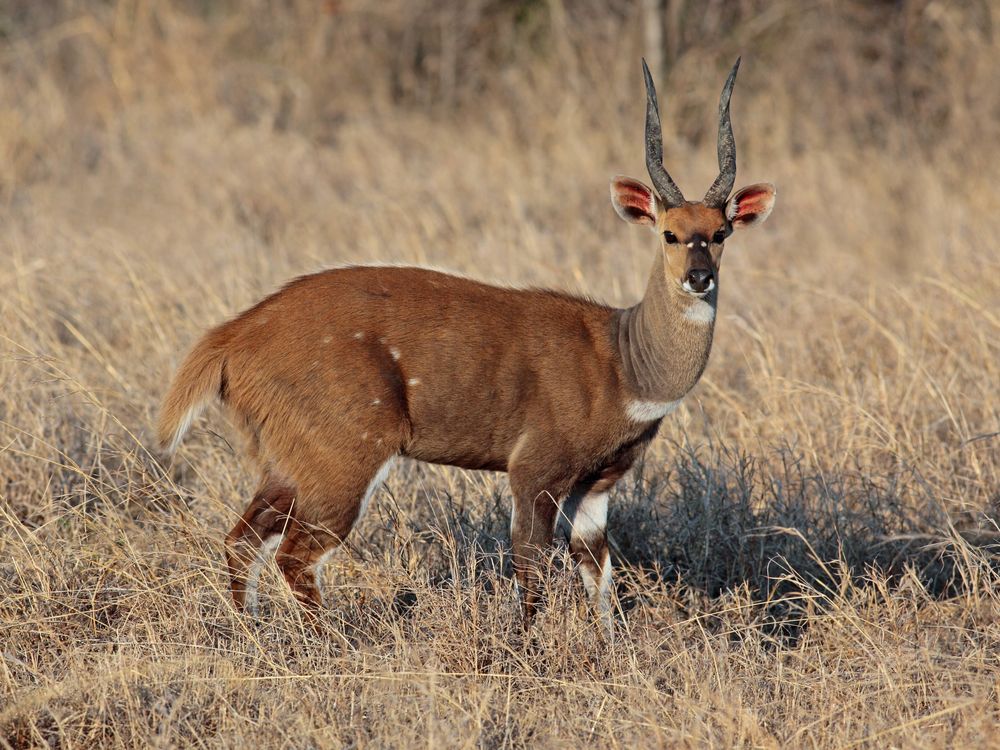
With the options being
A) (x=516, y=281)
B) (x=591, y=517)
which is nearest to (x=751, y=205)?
(x=591, y=517)

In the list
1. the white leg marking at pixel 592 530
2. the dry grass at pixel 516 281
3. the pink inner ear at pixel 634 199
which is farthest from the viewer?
the pink inner ear at pixel 634 199

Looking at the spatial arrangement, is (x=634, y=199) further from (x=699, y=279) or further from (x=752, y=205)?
(x=699, y=279)

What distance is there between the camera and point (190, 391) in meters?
4.38

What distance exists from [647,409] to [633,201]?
788mm

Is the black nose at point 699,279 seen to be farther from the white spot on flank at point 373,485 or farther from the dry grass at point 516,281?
the white spot on flank at point 373,485

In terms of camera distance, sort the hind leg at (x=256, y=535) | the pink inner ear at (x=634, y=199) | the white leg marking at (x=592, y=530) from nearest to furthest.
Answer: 1. the hind leg at (x=256, y=535)
2. the white leg marking at (x=592, y=530)
3. the pink inner ear at (x=634, y=199)

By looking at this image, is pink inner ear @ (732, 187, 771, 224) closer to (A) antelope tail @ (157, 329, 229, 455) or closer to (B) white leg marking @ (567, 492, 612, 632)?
(B) white leg marking @ (567, 492, 612, 632)

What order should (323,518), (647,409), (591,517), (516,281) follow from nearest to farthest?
(323,518)
(647,409)
(591,517)
(516,281)

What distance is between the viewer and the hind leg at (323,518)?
424 centimetres

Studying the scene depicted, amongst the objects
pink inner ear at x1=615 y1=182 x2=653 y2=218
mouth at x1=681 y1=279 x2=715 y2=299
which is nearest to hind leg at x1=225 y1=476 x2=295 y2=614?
mouth at x1=681 y1=279 x2=715 y2=299

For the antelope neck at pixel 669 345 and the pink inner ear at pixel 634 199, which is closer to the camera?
the antelope neck at pixel 669 345

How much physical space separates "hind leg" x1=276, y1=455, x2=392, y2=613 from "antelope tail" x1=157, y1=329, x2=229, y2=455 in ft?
1.53

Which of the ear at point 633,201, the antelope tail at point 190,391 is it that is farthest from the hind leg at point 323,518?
the ear at point 633,201

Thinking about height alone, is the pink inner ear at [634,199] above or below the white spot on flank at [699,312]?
above
